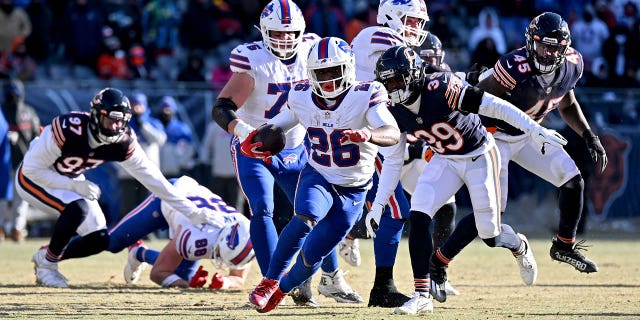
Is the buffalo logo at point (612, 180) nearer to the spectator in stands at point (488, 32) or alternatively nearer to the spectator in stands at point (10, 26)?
the spectator in stands at point (488, 32)

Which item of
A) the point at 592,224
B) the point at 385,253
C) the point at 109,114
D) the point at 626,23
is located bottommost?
the point at 592,224

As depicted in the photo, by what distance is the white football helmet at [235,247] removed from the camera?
8.58 meters

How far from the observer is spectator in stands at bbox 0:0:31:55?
15.7 meters

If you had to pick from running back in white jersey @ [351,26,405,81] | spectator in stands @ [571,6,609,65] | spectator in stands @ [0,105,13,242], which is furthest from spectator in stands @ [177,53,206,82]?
running back in white jersey @ [351,26,405,81]

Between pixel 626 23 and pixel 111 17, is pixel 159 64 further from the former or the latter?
pixel 626 23

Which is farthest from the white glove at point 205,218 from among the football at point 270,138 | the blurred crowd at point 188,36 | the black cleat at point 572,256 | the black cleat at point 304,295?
the blurred crowd at point 188,36

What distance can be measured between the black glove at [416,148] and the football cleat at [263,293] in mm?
1742

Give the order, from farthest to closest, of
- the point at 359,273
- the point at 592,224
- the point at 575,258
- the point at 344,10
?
the point at 344,10, the point at 592,224, the point at 359,273, the point at 575,258

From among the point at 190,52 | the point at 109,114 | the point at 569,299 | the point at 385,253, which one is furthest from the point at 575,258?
the point at 190,52

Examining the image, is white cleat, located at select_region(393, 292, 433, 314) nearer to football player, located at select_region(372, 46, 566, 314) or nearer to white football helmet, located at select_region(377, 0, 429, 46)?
football player, located at select_region(372, 46, 566, 314)

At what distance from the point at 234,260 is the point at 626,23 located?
32.8ft

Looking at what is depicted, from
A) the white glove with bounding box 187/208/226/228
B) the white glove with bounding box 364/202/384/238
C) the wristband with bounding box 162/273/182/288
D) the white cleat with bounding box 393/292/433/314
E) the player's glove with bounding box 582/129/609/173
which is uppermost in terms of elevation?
the white glove with bounding box 364/202/384/238

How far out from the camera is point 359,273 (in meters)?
9.84

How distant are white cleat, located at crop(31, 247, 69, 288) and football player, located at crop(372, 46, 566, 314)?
286 centimetres
